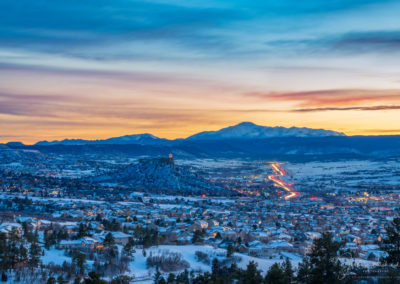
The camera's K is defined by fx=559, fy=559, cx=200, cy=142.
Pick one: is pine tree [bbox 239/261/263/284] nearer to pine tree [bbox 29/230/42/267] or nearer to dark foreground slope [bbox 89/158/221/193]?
pine tree [bbox 29/230/42/267]

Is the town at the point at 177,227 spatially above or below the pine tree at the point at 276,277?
below

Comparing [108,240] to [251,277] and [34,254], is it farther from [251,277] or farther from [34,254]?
[251,277]

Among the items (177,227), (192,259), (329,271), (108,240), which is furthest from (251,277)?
(177,227)

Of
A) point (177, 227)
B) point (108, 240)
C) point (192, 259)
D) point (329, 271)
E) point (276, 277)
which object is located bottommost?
point (192, 259)

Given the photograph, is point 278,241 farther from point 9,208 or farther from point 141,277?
point 9,208

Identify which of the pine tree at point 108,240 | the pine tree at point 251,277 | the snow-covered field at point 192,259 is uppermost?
the pine tree at point 251,277

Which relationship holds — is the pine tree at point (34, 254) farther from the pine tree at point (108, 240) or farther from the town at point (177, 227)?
the pine tree at point (108, 240)

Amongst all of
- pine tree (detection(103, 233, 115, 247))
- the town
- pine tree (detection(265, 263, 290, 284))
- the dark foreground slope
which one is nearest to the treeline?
pine tree (detection(265, 263, 290, 284))

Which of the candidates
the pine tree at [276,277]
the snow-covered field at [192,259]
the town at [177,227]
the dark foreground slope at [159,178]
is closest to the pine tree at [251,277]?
the pine tree at [276,277]

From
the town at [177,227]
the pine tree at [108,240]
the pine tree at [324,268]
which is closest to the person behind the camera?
the pine tree at [324,268]

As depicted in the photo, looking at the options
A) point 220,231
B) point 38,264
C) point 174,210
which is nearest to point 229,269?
point 38,264

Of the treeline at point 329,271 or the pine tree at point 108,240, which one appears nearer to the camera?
the treeline at point 329,271
